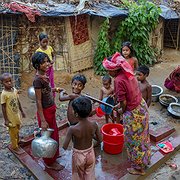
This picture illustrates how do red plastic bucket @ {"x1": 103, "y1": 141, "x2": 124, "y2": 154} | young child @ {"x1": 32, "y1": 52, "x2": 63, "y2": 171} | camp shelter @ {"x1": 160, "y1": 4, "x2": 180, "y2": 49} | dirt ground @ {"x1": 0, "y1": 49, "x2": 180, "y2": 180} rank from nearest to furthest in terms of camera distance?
young child @ {"x1": 32, "y1": 52, "x2": 63, "y2": 171} < dirt ground @ {"x1": 0, "y1": 49, "x2": 180, "y2": 180} < red plastic bucket @ {"x1": 103, "y1": 141, "x2": 124, "y2": 154} < camp shelter @ {"x1": 160, "y1": 4, "x2": 180, "y2": 49}

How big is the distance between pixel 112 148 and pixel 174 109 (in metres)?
2.31

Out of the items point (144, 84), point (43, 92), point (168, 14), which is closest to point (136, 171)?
point (144, 84)

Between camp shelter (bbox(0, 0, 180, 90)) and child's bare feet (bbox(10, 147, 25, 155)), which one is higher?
camp shelter (bbox(0, 0, 180, 90))

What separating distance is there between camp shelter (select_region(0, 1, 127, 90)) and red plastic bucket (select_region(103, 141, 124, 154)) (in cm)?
367

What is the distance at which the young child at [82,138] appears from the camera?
3.13 meters

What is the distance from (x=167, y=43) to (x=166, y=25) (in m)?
0.71

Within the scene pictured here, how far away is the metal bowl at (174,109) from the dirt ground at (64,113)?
0.42 feet

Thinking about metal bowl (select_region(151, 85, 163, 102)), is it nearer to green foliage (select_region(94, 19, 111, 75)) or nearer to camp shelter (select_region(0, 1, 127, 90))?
green foliage (select_region(94, 19, 111, 75))

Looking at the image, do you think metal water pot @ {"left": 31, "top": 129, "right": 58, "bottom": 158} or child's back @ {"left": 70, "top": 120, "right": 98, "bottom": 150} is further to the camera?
metal water pot @ {"left": 31, "top": 129, "right": 58, "bottom": 158}

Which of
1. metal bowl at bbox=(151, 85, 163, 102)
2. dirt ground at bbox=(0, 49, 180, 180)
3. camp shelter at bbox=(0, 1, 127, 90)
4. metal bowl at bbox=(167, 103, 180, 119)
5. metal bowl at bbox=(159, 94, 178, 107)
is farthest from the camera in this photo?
camp shelter at bbox=(0, 1, 127, 90)

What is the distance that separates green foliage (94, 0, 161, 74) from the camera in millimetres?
8453

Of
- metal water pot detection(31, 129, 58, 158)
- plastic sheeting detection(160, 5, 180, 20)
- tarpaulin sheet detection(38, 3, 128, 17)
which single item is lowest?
metal water pot detection(31, 129, 58, 158)

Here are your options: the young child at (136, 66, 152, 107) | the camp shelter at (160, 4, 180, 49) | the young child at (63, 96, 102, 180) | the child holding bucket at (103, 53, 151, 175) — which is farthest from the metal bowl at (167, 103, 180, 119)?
the camp shelter at (160, 4, 180, 49)

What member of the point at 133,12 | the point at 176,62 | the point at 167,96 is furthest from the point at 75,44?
the point at 176,62
